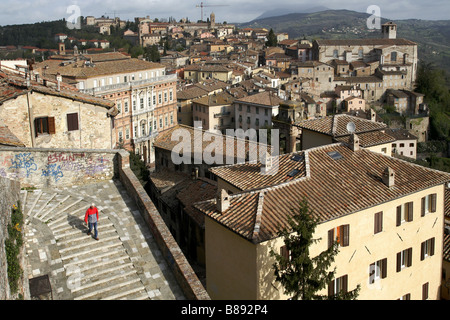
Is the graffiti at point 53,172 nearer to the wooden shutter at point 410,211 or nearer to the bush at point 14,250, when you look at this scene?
the bush at point 14,250

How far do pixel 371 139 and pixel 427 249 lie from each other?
5183 mm

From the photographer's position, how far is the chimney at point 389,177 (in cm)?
1697

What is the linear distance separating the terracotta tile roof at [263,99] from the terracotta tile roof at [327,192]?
3940 centimetres

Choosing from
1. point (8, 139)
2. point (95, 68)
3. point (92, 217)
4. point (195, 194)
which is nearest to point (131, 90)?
point (95, 68)

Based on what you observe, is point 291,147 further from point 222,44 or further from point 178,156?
point 222,44

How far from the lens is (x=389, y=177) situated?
16969 mm

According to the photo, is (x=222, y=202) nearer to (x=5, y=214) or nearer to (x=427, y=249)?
(x=5, y=214)

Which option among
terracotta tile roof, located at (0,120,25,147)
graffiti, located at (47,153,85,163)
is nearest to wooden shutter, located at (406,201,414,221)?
graffiti, located at (47,153,85,163)

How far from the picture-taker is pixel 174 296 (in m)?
11.0

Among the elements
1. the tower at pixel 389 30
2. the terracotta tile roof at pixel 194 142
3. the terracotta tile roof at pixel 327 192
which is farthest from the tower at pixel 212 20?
the terracotta tile roof at pixel 327 192

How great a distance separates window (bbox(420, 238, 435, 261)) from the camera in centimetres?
1853

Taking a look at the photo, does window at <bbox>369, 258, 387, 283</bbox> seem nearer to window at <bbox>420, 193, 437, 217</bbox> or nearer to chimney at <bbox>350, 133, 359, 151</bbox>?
window at <bbox>420, 193, 437, 217</bbox>

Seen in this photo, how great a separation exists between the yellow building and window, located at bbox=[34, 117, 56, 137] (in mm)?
6311
